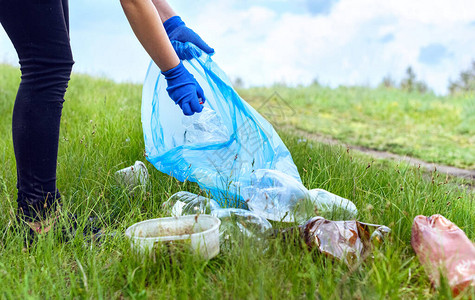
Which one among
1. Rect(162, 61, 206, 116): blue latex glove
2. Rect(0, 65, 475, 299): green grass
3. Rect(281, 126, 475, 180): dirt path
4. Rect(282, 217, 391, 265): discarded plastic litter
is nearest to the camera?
Rect(0, 65, 475, 299): green grass

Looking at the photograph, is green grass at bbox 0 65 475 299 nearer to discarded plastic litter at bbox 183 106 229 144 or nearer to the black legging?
the black legging

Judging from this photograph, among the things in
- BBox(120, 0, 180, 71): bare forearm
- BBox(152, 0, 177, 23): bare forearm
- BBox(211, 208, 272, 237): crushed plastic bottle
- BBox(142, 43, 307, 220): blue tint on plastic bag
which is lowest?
BBox(211, 208, 272, 237): crushed plastic bottle

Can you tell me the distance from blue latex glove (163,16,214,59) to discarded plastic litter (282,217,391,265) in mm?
1181

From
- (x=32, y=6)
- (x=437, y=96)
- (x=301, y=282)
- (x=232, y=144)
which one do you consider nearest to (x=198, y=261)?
(x=301, y=282)

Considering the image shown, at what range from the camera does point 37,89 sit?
1.52 metres

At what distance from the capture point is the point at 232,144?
7.01 ft

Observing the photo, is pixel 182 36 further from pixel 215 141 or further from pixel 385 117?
pixel 385 117

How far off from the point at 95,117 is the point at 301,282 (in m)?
2.33

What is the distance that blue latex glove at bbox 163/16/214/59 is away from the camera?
85.4 inches

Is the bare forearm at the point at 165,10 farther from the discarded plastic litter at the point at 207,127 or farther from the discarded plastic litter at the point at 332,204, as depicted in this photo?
the discarded plastic litter at the point at 332,204

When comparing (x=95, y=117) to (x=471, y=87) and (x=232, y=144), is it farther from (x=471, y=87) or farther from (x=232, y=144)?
(x=471, y=87)

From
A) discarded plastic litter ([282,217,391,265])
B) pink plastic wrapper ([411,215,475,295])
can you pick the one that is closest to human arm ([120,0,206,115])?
discarded plastic litter ([282,217,391,265])

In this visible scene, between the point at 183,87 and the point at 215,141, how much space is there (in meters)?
0.33

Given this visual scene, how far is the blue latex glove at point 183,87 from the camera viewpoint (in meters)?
1.90
